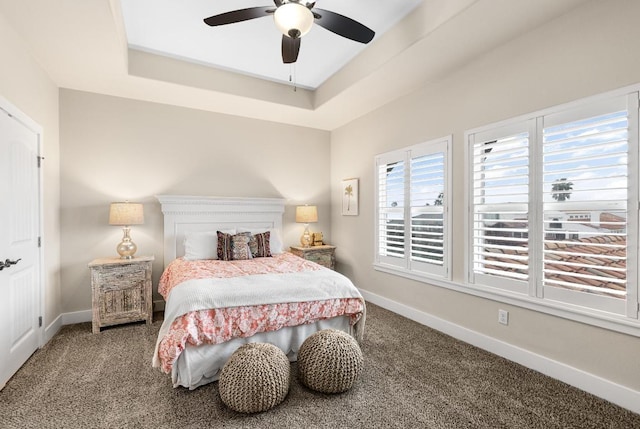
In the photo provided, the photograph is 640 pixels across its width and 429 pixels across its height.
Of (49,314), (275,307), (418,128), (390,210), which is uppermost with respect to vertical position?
(418,128)

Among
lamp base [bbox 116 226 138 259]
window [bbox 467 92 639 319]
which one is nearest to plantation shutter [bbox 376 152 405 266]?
window [bbox 467 92 639 319]

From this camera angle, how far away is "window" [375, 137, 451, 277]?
346 centimetres

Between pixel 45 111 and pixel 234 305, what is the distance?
9.79 ft

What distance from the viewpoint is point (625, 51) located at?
210 centimetres

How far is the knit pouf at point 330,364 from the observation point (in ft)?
7.09

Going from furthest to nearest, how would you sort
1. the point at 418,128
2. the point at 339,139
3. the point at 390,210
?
the point at 339,139 < the point at 390,210 < the point at 418,128

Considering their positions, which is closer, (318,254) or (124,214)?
(124,214)

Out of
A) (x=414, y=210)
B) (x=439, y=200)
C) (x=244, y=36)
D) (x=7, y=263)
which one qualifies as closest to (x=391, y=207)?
(x=414, y=210)

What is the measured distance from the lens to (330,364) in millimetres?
2162

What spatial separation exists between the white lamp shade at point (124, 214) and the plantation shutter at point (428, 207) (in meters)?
3.37

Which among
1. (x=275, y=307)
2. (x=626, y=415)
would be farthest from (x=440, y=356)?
(x=275, y=307)

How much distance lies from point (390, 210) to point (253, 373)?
9.31 ft

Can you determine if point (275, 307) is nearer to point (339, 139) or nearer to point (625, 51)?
point (625, 51)

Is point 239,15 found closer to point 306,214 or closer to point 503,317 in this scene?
point 306,214
